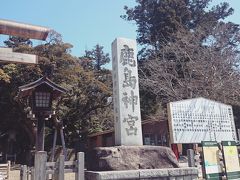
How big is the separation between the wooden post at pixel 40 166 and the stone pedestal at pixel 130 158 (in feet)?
4.36

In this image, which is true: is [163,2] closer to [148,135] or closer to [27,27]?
[148,135]

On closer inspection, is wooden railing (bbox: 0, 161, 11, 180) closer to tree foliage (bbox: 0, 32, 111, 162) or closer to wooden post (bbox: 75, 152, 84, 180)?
tree foliage (bbox: 0, 32, 111, 162)

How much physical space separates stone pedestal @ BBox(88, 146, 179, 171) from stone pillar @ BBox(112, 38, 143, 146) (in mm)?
454

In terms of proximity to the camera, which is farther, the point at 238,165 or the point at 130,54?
the point at 238,165

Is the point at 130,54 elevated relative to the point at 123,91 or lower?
elevated

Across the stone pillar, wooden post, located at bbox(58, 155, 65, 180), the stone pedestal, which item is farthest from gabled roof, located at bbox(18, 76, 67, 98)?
wooden post, located at bbox(58, 155, 65, 180)

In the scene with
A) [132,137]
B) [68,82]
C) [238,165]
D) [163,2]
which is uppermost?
[163,2]

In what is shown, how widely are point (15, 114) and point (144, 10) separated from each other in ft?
52.2

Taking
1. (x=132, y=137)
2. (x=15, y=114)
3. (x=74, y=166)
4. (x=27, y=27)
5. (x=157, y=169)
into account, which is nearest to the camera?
(x=27, y=27)

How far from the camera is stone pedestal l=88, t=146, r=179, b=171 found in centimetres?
618

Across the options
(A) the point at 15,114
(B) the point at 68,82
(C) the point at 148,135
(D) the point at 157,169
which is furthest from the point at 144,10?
(D) the point at 157,169

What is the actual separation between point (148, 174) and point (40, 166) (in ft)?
7.96

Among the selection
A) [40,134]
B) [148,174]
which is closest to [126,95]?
[148,174]

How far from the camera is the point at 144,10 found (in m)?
27.7
